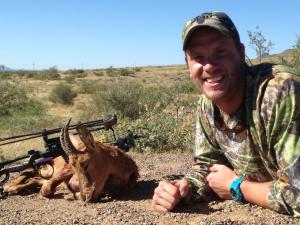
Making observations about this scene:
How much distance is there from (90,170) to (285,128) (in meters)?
2.62

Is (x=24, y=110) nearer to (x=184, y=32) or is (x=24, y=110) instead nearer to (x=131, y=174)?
(x=131, y=174)

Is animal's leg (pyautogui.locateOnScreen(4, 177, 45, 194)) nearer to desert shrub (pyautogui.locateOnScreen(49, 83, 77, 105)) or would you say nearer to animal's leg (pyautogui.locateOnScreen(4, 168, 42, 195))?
animal's leg (pyautogui.locateOnScreen(4, 168, 42, 195))

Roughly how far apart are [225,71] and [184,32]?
40 cm

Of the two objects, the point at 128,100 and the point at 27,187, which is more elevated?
the point at 27,187

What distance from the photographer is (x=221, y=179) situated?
4355 millimetres

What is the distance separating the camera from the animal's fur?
18.0 ft

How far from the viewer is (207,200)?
4.75 meters

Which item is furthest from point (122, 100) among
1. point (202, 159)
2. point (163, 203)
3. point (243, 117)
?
point (243, 117)

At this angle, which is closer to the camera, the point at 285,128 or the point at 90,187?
the point at 285,128

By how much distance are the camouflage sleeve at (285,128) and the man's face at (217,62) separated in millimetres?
286

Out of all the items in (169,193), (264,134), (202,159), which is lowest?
(169,193)

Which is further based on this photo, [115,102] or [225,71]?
[115,102]

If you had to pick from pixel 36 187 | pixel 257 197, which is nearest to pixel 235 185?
pixel 257 197

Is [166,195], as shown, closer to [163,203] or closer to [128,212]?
[163,203]
